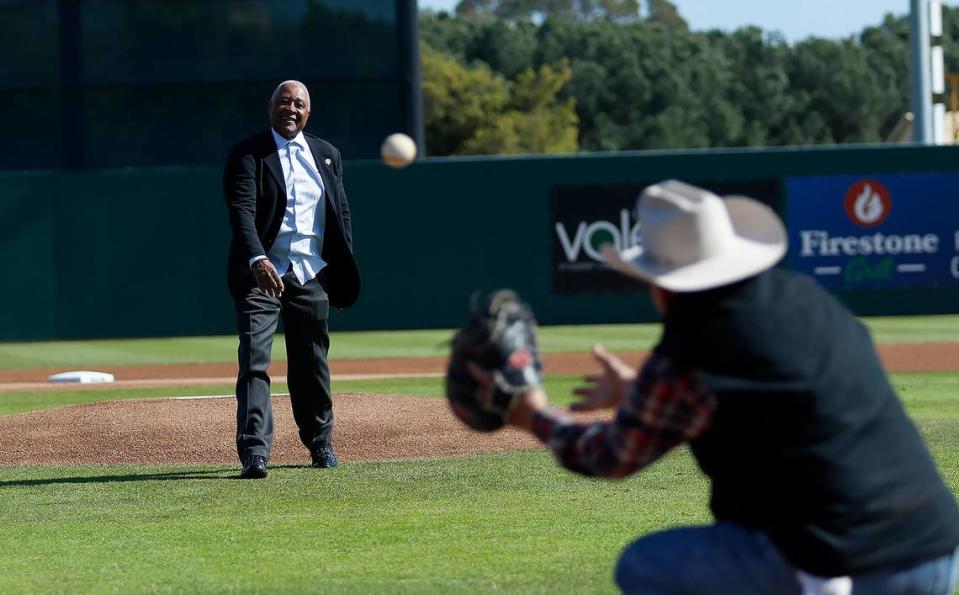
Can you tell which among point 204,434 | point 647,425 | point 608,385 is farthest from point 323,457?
point 647,425

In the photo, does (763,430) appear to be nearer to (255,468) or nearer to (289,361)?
(255,468)

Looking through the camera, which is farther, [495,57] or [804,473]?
[495,57]

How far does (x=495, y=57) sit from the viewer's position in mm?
87000

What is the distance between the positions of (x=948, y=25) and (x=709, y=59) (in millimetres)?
24999

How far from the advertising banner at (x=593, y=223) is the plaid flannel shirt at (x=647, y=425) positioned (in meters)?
18.2

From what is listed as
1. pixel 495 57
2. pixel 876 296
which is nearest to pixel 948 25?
pixel 495 57

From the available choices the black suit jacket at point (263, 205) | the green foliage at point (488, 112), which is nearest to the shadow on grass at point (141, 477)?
the black suit jacket at point (263, 205)

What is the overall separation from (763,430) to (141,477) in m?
5.57

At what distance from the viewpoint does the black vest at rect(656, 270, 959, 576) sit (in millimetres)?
3188

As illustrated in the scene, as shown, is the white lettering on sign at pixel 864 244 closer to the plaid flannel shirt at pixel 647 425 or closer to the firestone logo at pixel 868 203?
the firestone logo at pixel 868 203

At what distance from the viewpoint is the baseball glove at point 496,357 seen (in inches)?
131

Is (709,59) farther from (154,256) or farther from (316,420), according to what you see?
(316,420)

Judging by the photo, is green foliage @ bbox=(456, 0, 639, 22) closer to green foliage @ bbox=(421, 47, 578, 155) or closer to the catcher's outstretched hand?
green foliage @ bbox=(421, 47, 578, 155)

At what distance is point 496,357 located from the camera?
3.33 metres
